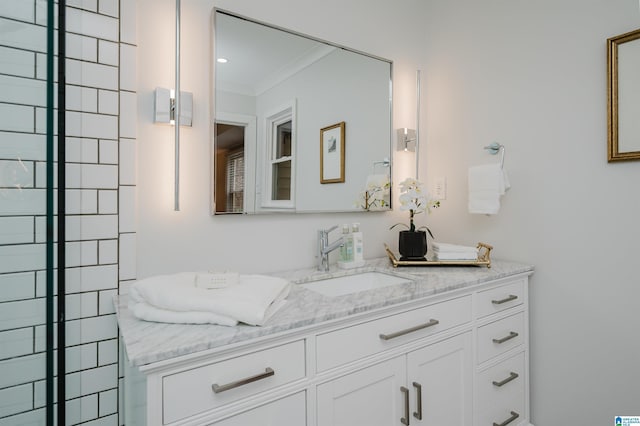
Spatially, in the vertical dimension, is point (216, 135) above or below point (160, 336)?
above

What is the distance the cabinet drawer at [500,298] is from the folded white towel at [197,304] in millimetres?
986

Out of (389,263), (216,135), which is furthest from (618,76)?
(216,135)

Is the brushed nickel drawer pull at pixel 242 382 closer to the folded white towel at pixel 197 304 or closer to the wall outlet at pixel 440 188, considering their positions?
the folded white towel at pixel 197 304

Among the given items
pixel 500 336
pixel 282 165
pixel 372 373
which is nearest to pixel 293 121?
pixel 282 165

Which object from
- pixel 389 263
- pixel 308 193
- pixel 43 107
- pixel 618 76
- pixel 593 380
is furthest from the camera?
pixel 389 263

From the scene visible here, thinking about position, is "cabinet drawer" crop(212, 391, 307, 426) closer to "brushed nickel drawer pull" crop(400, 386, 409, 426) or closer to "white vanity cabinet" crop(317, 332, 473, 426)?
"white vanity cabinet" crop(317, 332, 473, 426)

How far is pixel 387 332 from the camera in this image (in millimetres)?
1255

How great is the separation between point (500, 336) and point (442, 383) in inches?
17.0

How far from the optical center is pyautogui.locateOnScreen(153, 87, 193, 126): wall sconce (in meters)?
1.35

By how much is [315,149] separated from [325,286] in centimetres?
68

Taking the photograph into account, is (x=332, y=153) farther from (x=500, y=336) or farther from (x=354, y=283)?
(x=500, y=336)

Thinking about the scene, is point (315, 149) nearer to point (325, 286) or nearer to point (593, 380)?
point (325, 286)

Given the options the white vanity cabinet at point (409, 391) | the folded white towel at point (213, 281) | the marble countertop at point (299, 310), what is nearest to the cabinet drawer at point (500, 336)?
the white vanity cabinet at point (409, 391)

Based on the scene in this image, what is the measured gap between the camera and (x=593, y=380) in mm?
1604
